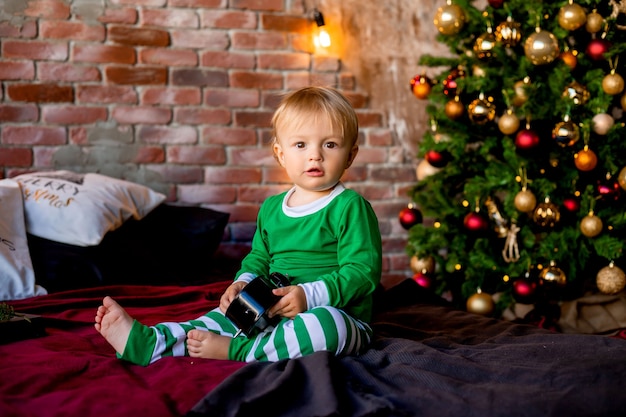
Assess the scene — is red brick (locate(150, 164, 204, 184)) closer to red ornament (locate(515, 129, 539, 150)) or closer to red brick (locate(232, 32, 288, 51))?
red brick (locate(232, 32, 288, 51))

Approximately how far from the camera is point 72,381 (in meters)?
1.17

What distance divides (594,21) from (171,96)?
1.69m

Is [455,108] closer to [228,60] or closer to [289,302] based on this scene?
[228,60]

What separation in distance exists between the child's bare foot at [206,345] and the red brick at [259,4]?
1896 mm

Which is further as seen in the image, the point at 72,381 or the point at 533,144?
the point at 533,144

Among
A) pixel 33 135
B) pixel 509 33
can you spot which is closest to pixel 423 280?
pixel 509 33

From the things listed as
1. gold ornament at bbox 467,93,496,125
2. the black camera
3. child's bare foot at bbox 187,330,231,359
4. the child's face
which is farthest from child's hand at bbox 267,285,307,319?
gold ornament at bbox 467,93,496,125

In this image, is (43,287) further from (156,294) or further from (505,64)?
(505,64)

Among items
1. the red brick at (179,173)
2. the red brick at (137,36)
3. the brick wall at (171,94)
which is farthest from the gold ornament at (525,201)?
the red brick at (137,36)

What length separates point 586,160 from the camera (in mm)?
2268

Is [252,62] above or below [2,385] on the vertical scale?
above

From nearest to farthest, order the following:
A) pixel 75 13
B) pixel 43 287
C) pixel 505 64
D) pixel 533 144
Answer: pixel 43 287, pixel 533 144, pixel 505 64, pixel 75 13

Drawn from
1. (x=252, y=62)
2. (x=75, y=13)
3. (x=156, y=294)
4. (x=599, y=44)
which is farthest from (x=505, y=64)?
(x=75, y=13)

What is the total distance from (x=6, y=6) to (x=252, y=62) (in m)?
1.01
